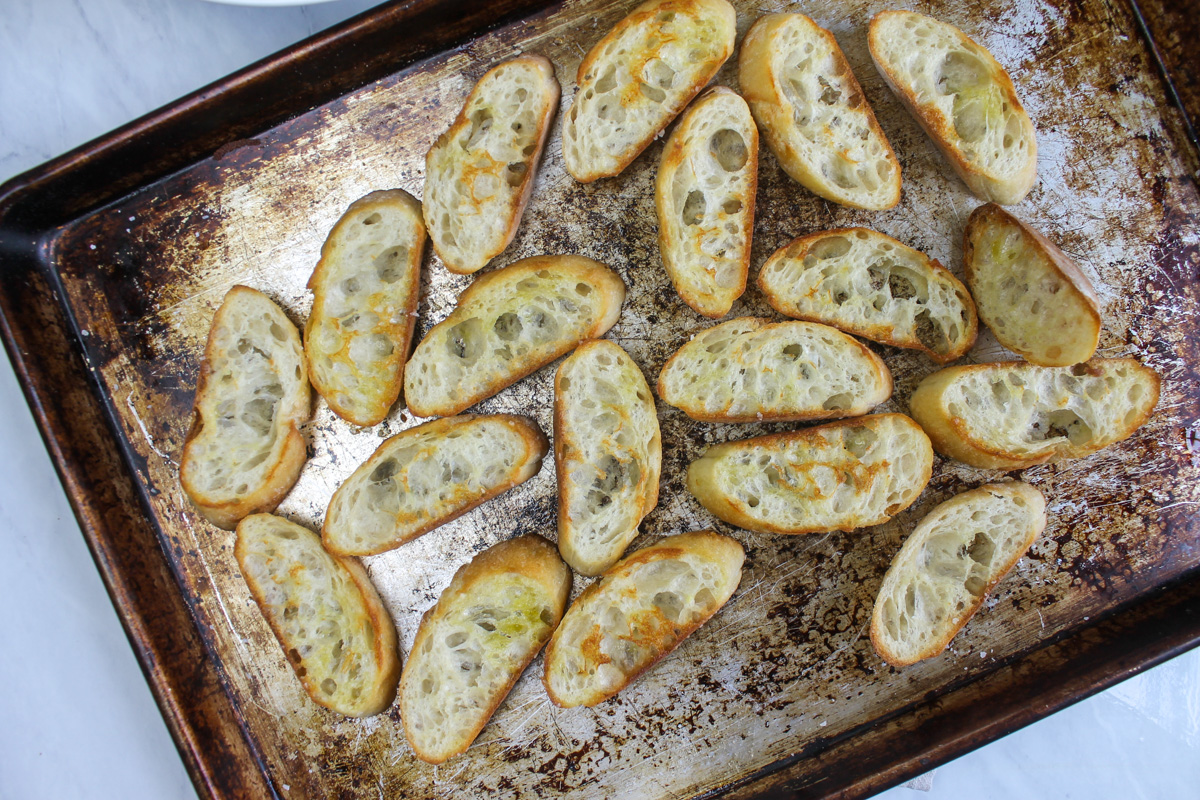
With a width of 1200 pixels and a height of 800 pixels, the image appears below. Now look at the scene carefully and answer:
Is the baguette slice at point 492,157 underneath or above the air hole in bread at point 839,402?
above

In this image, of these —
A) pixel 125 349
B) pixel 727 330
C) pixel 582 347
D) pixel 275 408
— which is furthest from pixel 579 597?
pixel 125 349

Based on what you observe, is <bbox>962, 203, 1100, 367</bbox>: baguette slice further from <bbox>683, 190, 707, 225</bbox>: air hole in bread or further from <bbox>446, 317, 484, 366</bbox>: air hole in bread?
<bbox>446, 317, 484, 366</bbox>: air hole in bread

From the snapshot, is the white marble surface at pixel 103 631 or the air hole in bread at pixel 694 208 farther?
the white marble surface at pixel 103 631

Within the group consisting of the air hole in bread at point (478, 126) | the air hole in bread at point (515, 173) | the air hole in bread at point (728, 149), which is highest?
the air hole in bread at point (478, 126)

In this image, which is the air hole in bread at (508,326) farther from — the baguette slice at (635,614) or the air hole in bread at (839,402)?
the air hole in bread at (839,402)

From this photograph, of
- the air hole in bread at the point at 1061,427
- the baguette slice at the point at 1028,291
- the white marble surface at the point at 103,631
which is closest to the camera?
the baguette slice at the point at 1028,291

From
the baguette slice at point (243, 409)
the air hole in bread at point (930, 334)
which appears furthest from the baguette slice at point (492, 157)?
the air hole in bread at point (930, 334)

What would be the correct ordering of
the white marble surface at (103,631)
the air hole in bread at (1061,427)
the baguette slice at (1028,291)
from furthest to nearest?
the white marble surface at (103,631)
the air hole in bread at (1061,427)
the baguette slice at (1028,291)
